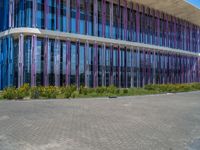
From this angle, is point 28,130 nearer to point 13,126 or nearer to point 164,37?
point 13,126

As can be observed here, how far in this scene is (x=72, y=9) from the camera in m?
32.1

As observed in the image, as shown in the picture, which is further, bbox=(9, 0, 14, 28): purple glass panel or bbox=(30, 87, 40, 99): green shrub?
bbox=(9, 0, 14, 28): purple glass panel

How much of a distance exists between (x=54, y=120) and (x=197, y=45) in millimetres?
52686

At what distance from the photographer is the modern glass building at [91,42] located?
28500 mm

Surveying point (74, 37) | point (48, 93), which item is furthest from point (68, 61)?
point (48, 93)


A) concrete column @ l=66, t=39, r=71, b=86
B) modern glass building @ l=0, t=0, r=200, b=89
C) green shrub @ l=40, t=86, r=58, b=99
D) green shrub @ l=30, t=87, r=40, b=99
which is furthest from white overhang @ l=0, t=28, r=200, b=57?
green shrub @ l=30, t=87, r=40, b=99

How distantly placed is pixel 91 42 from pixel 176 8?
20163mm

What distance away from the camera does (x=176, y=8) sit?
4431cm

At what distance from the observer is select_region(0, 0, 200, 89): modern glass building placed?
28500mm

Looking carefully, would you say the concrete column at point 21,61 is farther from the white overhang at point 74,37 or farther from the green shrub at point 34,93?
the green shrub at point 34,93

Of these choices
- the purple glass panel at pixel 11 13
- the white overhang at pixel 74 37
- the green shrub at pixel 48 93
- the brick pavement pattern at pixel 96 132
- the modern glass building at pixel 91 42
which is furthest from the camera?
the purple glass panel at pixel 11 13

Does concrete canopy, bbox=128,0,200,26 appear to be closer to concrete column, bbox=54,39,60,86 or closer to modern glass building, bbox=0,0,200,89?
modern glass building, bbox=0,0,200,89

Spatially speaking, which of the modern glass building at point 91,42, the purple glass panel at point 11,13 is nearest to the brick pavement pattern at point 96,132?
the modern glass building at point 91,42

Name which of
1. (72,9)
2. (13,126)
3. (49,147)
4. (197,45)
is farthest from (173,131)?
(197,45)
